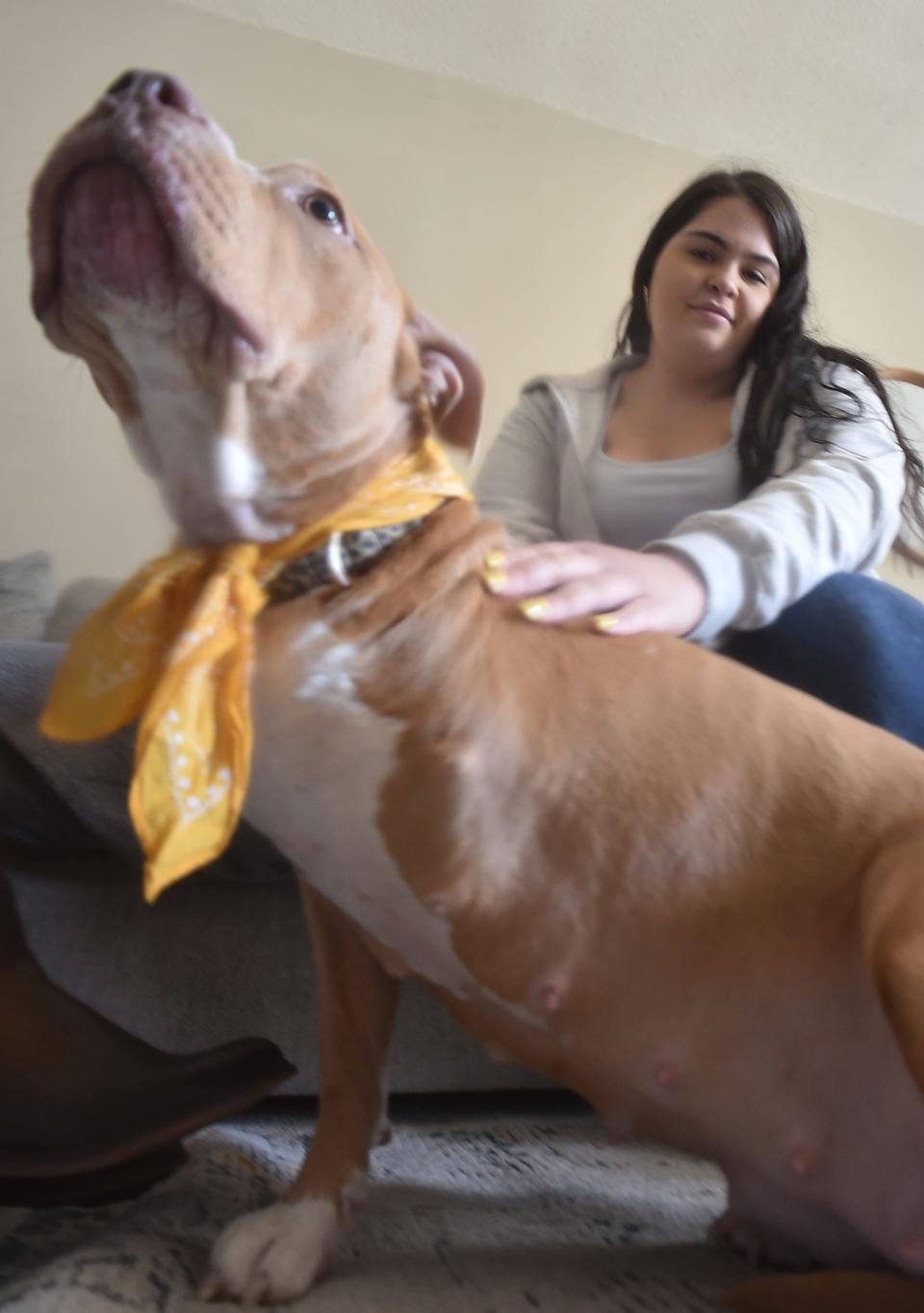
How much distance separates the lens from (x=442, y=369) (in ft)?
2.61

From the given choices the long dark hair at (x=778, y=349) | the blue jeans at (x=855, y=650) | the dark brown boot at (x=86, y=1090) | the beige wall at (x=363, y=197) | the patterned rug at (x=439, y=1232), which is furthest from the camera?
the beige wall at (x=363, y=197)

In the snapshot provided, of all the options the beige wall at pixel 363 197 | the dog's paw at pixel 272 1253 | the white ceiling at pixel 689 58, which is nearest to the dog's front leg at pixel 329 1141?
the dog's paw at pixel 272 1253

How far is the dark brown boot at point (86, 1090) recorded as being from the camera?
2.20ft

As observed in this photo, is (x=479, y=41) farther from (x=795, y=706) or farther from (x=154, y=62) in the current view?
(x=795, y=706)

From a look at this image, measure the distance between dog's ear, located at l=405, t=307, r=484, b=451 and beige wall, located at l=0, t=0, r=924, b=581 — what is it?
1418mm

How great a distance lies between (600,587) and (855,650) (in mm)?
326

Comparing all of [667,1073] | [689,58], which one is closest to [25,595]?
[667,1073]

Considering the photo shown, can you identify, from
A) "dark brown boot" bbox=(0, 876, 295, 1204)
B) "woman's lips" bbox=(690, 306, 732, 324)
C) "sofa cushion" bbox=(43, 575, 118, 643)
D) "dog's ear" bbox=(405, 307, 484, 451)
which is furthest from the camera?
"sofa cushion" bbox=(43, 575, 118, 643)

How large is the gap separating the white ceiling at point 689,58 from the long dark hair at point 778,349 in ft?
3.52

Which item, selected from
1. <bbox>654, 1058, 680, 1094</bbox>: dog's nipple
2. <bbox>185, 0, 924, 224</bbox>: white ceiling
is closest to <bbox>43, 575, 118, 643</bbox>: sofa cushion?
<bbox>654, 1058, 680, 1094</bbox>: dog's nipple

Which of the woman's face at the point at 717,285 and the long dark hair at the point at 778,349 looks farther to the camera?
the woman's face at the point at 717,285

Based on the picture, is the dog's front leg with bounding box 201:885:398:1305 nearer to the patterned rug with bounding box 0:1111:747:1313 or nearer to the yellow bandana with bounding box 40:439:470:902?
the patterned rug with bounding box 0:1111:747:1313

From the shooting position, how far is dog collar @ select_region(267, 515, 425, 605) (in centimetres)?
66

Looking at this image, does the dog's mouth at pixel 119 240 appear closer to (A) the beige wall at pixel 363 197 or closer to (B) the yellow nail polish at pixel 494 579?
(B) the yellow nail polish at pixel 494 579
